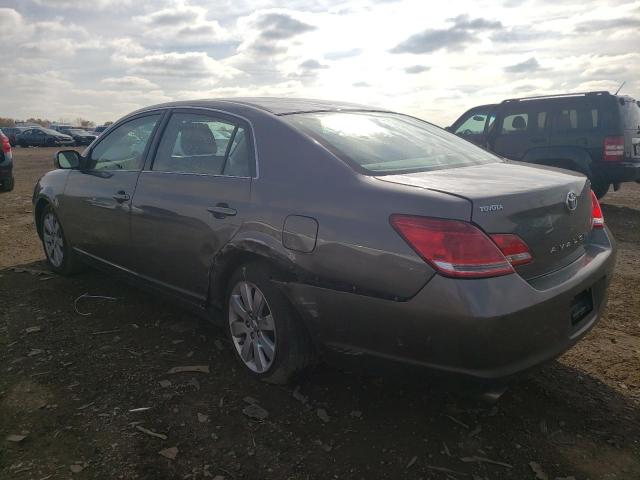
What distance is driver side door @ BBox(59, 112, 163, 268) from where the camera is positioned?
12.9ft

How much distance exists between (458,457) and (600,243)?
143cm

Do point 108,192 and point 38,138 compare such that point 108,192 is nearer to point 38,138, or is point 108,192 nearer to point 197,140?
point 197,140

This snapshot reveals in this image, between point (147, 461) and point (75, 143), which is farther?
point (75, 143)

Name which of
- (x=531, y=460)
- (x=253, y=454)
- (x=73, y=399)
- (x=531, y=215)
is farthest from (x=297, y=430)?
(x=531, y=215)

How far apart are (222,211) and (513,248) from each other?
1630 millimetres

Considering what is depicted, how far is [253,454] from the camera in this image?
2.42 metres

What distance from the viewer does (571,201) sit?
258 cm

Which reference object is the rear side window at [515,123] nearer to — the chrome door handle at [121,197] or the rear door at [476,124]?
the rear door at [476,124]

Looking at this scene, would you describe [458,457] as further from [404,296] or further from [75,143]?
[75,143]

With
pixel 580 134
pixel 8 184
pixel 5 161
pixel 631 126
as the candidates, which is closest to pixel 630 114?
pixel 631 126

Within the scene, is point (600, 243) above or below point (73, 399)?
above

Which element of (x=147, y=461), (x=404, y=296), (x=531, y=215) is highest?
(x=531, y=215)

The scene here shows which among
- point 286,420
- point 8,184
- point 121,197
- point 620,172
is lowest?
point 286,420

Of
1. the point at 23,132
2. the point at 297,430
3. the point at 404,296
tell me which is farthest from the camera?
the point at 23,132
